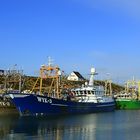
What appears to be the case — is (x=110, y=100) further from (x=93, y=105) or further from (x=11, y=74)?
(x=11, y=74)

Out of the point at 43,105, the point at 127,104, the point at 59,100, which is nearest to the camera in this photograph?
the point at 43,105

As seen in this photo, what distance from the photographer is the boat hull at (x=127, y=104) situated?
104438mm

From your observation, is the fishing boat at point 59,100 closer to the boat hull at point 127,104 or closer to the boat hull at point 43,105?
the boat hull at point 43,105

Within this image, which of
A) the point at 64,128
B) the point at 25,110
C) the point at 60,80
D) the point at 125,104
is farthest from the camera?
the point at 125,104

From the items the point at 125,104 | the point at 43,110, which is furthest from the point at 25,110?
the point at 125,104

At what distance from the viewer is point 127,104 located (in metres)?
104

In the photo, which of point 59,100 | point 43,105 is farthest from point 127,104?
point 43,105

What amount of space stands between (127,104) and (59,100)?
37644 mm

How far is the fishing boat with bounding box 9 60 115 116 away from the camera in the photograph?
6631 cm

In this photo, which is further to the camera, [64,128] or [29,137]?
[64,128]

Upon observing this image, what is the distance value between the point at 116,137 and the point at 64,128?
9516 millimetres

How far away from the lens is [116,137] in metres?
39.5

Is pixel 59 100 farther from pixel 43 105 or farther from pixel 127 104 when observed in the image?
pixel 127 104

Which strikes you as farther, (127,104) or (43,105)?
(127,104)
